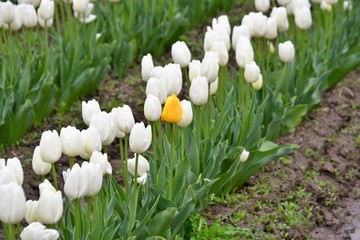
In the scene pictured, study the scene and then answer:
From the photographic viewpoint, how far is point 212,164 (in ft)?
12.9

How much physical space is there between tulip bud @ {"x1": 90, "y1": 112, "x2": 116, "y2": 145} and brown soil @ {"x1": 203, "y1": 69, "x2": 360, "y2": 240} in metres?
1.00

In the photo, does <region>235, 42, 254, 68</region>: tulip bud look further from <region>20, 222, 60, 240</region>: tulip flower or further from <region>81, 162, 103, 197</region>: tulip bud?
<region>20, 222, 60, 240</region>: tulip flower

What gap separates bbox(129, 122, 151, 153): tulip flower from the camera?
3066 mm

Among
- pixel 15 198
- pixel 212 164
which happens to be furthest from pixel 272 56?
pixel 15 198

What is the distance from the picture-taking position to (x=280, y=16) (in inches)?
190

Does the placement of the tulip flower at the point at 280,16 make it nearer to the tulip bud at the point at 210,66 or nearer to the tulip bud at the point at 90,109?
the tulip bud at the point at 210,66

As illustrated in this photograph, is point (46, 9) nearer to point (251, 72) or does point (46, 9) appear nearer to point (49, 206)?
point (251, 72)

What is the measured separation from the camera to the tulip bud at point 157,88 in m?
3.38

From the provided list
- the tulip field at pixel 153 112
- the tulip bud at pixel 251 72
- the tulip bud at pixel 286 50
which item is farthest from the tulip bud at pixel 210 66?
the tulip bud at pixel 286 50

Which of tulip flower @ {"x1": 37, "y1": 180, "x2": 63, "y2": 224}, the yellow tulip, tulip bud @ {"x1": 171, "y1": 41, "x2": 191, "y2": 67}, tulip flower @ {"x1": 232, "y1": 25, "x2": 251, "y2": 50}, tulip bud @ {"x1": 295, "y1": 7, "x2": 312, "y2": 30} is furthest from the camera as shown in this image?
tulip bud @ {"x1": 295, "y1": 7, "x2": 312, "y2": 30}

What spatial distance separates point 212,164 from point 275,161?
856mm

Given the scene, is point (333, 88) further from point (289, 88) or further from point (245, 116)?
point (245, 116)

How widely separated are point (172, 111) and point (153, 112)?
0.11 meters

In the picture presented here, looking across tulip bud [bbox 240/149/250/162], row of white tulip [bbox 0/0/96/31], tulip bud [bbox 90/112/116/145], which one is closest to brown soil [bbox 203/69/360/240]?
tulip bud [bbox 240/149/250/162]
